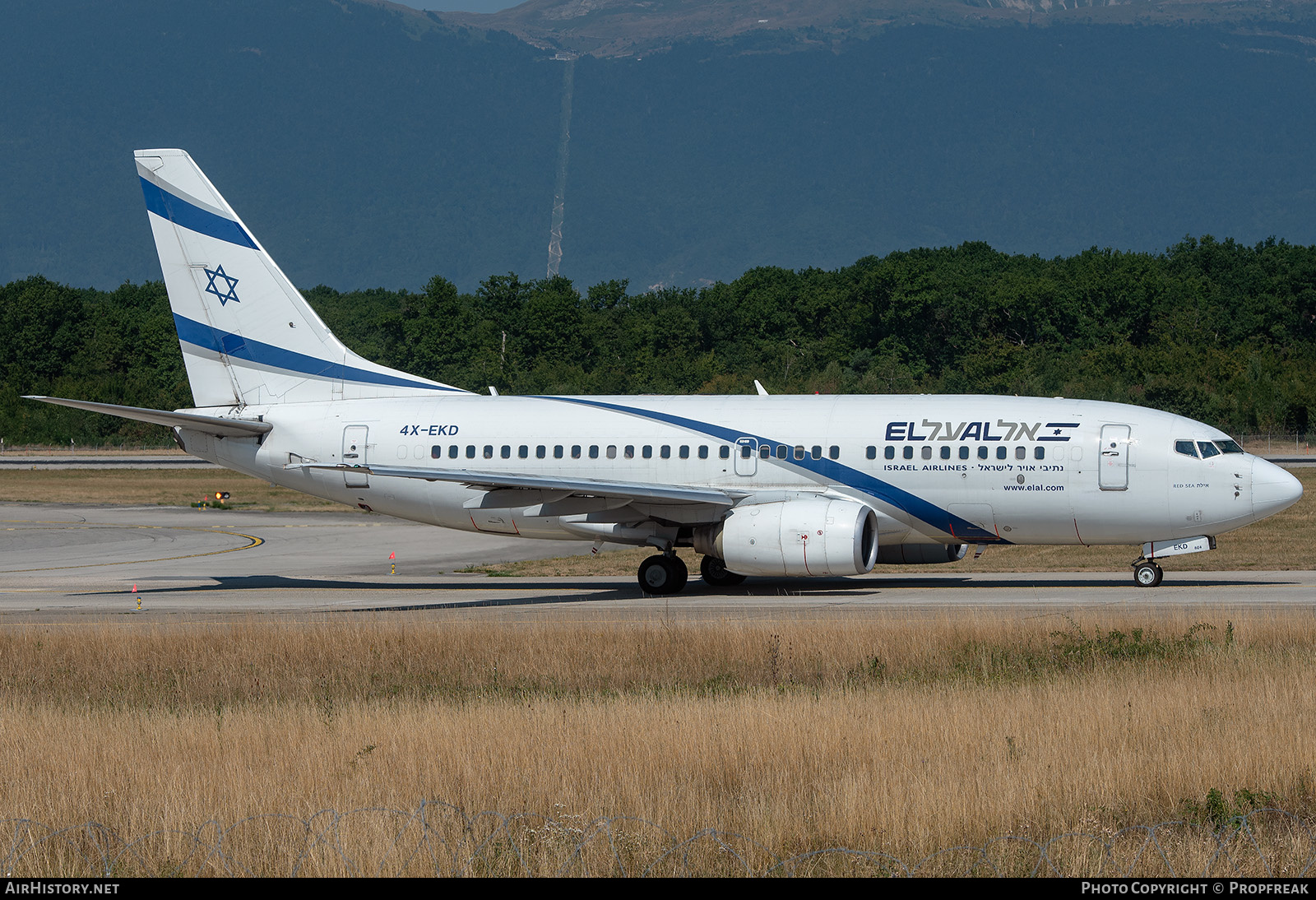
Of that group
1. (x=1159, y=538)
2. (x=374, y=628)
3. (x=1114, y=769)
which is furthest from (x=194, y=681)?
(x=1159, y=538)

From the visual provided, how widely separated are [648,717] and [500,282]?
12063 centimetres

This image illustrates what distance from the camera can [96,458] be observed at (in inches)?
3467

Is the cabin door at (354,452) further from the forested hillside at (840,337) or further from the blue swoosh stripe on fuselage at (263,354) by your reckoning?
the forested hillside at (840,337)

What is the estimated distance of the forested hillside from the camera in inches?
3546

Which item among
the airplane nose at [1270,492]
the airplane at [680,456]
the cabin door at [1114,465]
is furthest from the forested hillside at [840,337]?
the airplane nose at [1270,492]

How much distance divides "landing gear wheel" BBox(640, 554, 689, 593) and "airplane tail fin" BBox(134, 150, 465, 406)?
6873 millimetres

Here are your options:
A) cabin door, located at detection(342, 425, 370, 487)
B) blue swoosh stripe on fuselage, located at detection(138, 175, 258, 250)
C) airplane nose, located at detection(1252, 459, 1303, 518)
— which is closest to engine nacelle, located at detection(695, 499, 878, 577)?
airplane nose, located at detection(1252, 459, 1303, 518)

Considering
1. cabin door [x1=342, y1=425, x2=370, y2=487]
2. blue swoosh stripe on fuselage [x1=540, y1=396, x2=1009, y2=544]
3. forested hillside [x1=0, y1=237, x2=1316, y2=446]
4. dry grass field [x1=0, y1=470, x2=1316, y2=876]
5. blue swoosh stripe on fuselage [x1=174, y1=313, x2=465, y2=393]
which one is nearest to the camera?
dry grass field [x1=0, y1=470, x2=1316, y2=876]

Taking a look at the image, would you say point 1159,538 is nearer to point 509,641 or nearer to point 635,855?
point 509,641

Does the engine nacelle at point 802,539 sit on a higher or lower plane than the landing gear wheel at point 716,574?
higher

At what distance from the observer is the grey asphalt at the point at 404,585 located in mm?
26453

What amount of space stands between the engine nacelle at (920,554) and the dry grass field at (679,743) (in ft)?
31.8

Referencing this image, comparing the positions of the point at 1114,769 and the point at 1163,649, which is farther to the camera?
the point at 1163,649

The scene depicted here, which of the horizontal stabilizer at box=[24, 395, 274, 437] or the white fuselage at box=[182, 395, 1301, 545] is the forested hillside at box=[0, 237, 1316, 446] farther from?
the horizontal stabilizer at box=[24, 395, 274, 437]
